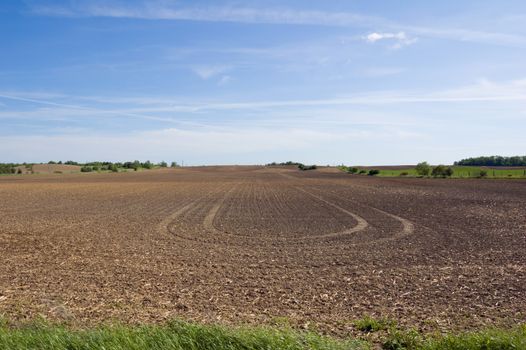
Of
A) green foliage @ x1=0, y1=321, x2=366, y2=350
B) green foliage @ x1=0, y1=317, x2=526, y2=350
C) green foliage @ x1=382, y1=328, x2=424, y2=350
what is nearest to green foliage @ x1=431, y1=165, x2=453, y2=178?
green foliage @ x1=382, y1=328, x2=424, y2=350

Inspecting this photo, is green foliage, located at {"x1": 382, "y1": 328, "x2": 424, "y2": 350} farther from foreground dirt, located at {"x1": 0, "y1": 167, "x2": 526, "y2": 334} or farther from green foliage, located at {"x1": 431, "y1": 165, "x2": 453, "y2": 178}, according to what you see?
green foliage, located at {"x1": 431, "y1": 165, "x2": 453, "y2": 178}

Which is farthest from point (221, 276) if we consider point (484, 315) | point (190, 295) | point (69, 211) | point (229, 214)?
point (69, 211)

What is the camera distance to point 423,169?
107750mm

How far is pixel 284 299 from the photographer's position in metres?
10.5

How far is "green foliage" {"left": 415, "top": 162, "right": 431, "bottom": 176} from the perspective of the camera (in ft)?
351

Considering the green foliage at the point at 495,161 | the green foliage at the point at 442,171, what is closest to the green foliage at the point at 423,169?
the green foliage at the point at 442,171

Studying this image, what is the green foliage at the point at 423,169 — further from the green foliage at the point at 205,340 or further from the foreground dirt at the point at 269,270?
the green foliage at the point at 205,340

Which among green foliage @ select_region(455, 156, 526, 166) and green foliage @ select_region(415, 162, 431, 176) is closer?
green foliage @ select_region(415, 162, 431, 176)

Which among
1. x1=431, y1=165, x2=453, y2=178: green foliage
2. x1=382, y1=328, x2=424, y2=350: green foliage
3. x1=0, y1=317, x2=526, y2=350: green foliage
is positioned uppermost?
x1=431, y1=165, x2=453, y2=178: green foliage

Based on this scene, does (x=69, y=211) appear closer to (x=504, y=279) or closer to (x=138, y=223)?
(x=138, y=223)

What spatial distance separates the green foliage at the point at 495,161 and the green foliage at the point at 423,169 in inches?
2818

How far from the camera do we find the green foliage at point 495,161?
16662 centimetres

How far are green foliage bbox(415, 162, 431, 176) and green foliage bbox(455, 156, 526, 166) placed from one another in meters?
71.6

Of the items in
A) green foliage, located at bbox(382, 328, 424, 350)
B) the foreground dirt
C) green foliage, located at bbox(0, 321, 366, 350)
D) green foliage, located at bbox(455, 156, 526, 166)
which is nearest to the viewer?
green foliage, located at bbox(0, 321, 366, 350)
